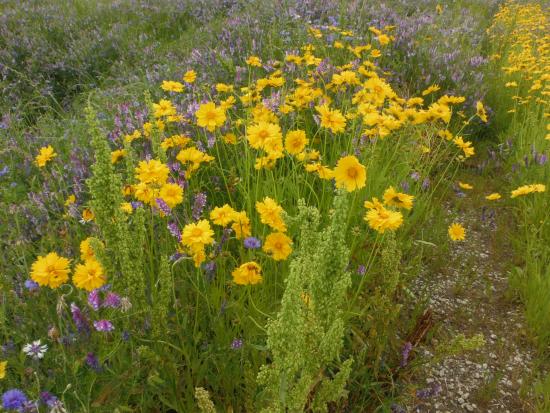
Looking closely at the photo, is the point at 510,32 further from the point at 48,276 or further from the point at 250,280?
the point at 48,276

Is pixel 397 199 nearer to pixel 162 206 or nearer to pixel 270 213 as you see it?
pixel 270 213

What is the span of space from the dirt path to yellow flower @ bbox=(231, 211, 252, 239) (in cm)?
91

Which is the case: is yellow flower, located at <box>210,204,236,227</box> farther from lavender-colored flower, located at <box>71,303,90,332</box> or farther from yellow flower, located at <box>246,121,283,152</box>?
lavender-colored flower, located at <box>71,303,90,332</box>

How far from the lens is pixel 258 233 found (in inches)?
83.4

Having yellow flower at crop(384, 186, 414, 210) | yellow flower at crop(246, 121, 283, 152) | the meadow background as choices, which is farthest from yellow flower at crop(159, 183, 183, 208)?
yellow flower at crop(384, 186, 414, 210)

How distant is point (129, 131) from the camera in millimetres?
2793

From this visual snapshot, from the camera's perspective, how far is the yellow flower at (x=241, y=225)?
1.71m

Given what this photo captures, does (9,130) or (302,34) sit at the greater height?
(302,34)

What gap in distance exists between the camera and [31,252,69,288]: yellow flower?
1.39m

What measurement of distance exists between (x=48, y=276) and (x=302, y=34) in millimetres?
3112

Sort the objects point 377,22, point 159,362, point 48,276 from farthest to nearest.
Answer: point 377,22, point 159,362, point 48,276

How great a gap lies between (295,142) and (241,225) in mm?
563

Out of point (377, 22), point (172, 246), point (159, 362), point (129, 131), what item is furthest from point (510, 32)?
point (159, 362)

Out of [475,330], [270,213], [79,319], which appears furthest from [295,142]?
[475,330]
